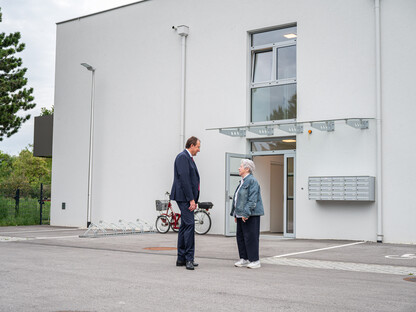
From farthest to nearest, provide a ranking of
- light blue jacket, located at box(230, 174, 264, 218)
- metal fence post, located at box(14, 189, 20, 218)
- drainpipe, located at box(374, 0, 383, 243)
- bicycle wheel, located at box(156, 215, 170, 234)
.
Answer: metal fence post, located at box(14, 189, 20, 218) → bicycle wheel, located at box(156, 215, 170, 234) → drainpipe, located at box(374, 0, 383, 243) → light blue jacket, located at box(230, 174, 264, 218)

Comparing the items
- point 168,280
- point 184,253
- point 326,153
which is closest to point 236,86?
point 326,153

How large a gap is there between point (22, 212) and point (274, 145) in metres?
11.0

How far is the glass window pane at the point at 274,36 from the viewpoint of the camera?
15040mm

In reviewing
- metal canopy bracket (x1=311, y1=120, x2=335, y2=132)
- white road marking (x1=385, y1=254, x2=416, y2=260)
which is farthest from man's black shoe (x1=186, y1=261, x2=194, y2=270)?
metal canopy bracket (x1=311, y1=120, x2=335, y2=132)

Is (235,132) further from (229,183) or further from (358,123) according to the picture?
(358,123)

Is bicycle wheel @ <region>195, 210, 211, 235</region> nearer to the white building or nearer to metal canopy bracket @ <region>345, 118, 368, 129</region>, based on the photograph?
the white building

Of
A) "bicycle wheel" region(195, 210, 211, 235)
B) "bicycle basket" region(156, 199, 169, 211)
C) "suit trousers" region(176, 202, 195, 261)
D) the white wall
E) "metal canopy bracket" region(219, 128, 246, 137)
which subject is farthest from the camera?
"bicycle basket" region(156, 199, 169, 211)

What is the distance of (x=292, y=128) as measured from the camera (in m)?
14.4

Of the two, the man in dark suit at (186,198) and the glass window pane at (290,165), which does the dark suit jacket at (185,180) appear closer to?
the man in dark suit at (186,198)

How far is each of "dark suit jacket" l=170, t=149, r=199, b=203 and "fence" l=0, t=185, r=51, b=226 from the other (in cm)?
1370

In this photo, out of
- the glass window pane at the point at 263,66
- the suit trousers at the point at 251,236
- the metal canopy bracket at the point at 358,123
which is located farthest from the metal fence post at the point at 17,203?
the suit trousers at the point at 251,236

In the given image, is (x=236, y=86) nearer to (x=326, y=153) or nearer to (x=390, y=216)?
(x=326, y=153)

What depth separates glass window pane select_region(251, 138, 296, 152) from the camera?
14852mm

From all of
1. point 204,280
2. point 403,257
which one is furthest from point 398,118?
point 204,280
